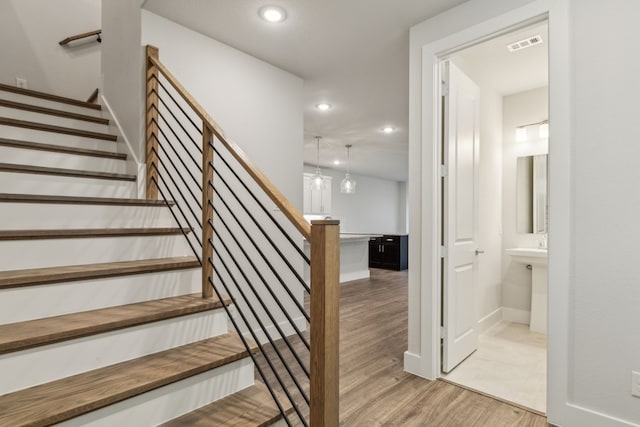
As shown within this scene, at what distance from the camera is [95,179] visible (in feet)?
7.70

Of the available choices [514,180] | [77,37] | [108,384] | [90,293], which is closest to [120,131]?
[90,293]

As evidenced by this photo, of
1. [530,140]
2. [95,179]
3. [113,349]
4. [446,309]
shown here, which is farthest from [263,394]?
[530,140]

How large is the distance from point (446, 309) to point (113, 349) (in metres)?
2.14

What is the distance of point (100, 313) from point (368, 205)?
9.40m

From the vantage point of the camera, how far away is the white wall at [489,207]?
348cm

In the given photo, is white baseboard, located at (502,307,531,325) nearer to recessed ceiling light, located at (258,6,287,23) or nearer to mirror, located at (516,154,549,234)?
mirror, located at (516,154,549,234)

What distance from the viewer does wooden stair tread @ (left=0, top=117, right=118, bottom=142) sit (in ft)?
7.66

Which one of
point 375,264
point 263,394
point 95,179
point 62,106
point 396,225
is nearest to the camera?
point 263,394

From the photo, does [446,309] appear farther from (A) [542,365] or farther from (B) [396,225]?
(B) [396,225]

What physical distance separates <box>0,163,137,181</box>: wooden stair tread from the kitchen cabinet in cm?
573

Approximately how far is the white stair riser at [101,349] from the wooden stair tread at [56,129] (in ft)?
6.23

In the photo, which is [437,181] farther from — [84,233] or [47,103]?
[47,103]

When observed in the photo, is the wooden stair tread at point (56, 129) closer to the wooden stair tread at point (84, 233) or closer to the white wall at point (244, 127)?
the white wall at point (244, 127)

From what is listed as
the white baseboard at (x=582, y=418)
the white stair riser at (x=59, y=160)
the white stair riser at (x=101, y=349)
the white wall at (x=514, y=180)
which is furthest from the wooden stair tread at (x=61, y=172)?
the white wall at (x=514, y=180)
